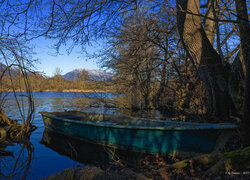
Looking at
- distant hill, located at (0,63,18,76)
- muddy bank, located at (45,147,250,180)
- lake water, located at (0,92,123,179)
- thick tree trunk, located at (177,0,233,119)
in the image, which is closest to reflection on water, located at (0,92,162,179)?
lake water, located at (0,92,123,179)

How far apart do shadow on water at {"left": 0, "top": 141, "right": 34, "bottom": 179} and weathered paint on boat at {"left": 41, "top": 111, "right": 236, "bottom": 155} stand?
184cm

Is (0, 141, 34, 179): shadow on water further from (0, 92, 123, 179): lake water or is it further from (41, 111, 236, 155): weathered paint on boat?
(41, 111, 236, 155): weathered paint on boat

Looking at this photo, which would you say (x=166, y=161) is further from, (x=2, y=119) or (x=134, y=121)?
(x=2, y=119)

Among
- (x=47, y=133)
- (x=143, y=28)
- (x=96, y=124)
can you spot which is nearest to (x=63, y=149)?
(x=96, y=124)

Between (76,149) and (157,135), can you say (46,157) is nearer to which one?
(76,149)

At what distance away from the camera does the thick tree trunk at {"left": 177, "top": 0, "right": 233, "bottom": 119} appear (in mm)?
5660

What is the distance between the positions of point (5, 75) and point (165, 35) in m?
7.82

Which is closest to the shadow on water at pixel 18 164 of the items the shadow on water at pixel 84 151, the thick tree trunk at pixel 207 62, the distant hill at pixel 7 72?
the shadow on water at pixel 84 151

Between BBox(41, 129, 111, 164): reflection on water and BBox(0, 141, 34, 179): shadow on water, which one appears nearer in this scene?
BBox(0, 141, 34, 179): shadow on water

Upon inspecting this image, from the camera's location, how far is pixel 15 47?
6.15m

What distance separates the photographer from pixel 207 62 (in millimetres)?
5699

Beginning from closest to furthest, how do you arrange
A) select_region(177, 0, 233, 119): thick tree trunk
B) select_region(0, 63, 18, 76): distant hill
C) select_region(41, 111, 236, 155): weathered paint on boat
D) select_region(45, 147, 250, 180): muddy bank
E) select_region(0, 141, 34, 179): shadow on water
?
select_region(45, 147, 250, 180): muddy bank
select_region(41, 111, 236, 155): weathered paint on boat
select_region(0, 141, 34, 179): shadow on water
select_region(177, 0, 233, 119): thick tree trunk
select_region(0, 63, 18, 76): distant hill

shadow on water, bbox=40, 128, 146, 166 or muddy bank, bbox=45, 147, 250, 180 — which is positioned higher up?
muddy bank, bbox=45, 147, 250, 180

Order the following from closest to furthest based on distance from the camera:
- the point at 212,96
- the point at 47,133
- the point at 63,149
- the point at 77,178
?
the point at 77,178 < the point at 212,96 < the point at 63,149 < the point at 47,133
